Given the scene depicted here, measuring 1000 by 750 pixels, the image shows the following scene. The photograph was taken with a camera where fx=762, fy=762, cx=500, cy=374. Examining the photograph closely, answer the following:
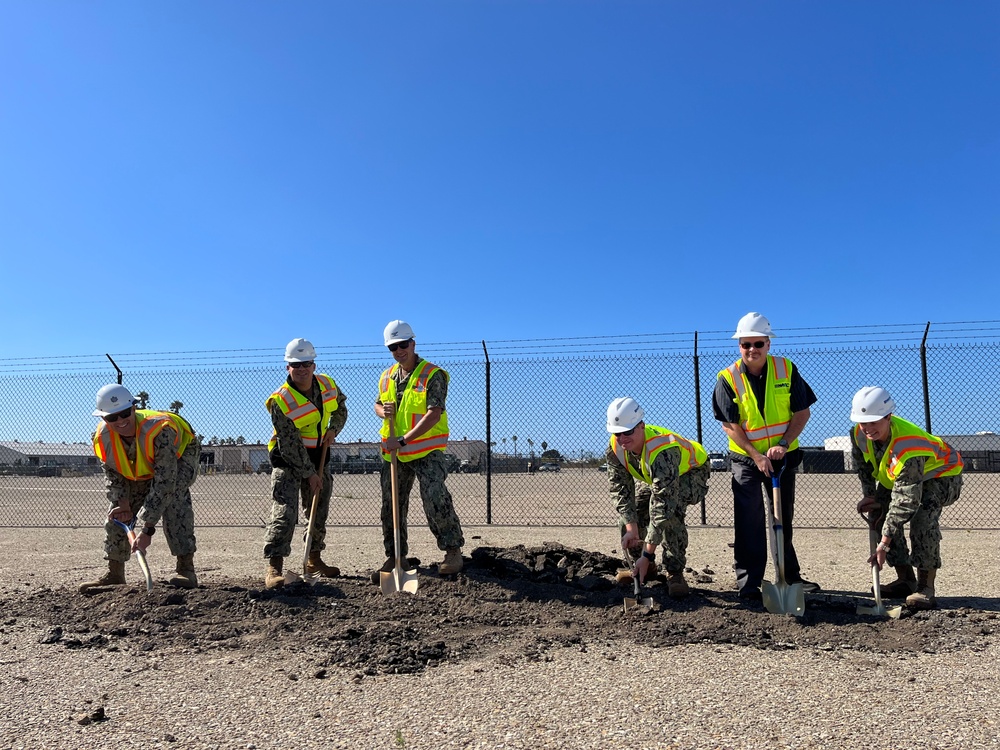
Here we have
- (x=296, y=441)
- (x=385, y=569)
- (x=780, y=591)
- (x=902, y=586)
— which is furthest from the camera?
(x=296, y=441)

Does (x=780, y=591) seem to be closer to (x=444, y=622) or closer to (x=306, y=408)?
(x=444, y=622)

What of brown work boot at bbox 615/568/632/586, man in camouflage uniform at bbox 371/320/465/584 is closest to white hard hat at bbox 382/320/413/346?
man in camouflage uniform at bbox 371/320/465/584

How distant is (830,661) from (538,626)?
1612 millimetres

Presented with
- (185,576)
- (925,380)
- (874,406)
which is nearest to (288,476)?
(185,576)

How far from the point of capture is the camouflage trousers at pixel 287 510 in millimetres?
5582

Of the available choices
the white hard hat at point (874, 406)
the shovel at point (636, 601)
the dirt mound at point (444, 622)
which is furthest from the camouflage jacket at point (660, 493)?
the white hard hat at point (874, 406)

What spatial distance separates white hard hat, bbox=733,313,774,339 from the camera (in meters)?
5.36

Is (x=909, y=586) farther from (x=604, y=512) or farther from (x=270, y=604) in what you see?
(x=604, y=512)

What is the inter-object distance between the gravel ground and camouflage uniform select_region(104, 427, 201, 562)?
818 mm

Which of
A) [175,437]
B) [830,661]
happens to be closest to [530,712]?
[830,661]

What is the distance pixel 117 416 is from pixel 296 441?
123cm

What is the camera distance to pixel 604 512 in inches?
528

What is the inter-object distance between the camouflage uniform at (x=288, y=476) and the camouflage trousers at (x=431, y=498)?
1.83 ft

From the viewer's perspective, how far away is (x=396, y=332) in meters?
5.79
